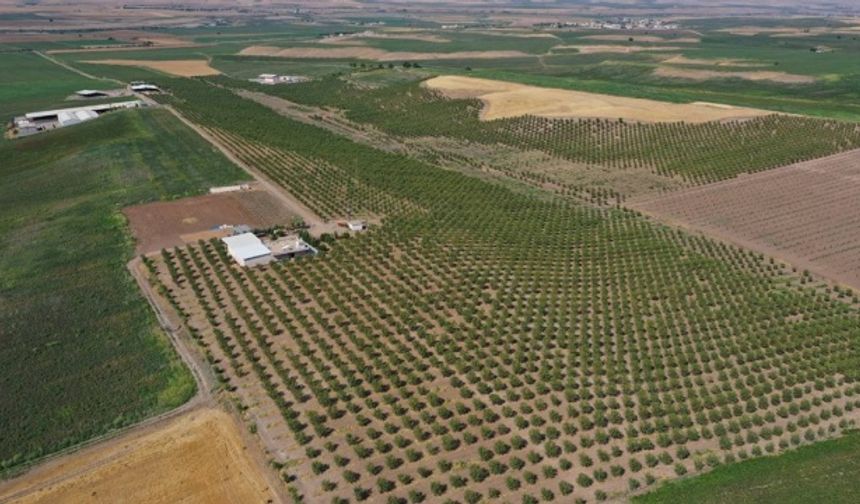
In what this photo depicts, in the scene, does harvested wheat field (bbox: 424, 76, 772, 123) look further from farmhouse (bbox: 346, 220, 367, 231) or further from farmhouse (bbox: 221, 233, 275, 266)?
farmhouse (bbox: 221, 233, 275, 266)

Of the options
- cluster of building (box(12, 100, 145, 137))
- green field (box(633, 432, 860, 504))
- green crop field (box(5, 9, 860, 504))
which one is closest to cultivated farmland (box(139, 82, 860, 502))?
green crop field (box(5, 9, 860, 504))

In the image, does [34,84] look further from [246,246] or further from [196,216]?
[246,246]

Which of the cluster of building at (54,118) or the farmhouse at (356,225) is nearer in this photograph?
the farmhouse at (356,225)

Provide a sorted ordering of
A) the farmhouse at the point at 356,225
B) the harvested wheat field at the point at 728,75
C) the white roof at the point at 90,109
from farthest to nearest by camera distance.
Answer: the harvested wheat field at the point at 728,75
the white roof at the point at 90,109
the farmhouse at the point at 356,225

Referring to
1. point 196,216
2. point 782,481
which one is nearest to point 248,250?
point 196,216

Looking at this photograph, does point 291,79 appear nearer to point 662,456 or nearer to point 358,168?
point 358,168

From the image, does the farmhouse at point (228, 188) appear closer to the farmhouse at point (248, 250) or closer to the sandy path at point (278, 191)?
the sandy path at point (278, 191)

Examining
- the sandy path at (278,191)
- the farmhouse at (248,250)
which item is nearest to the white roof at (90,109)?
the sandy path at (278,191)
